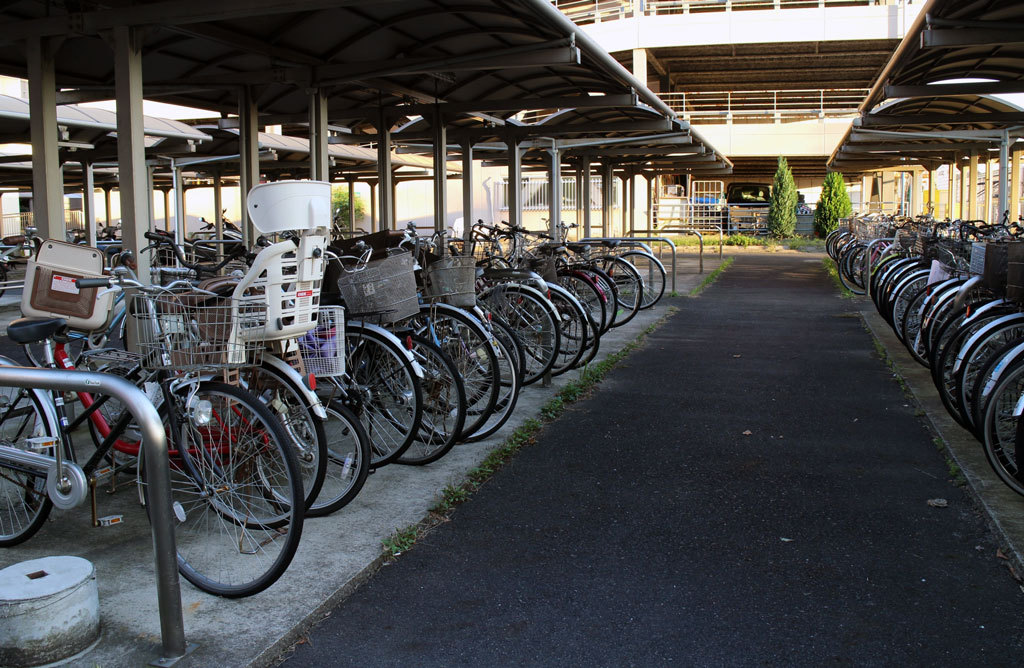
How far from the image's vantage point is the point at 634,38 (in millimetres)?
29547

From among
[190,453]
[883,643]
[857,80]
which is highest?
[857,80]

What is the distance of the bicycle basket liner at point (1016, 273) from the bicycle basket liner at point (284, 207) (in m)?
3.68

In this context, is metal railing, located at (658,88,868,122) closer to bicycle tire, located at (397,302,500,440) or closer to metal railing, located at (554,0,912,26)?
metal railing, located at (554,0,912,26)

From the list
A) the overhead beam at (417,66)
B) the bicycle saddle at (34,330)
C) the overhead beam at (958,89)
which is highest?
the overhead beam at (958,89)

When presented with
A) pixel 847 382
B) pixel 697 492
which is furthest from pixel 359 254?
pixel 847 382

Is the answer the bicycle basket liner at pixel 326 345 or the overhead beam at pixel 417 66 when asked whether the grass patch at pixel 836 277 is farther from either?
the bicycle basket liner at pixel 326 345

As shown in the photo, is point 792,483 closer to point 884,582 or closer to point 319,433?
point 884,582

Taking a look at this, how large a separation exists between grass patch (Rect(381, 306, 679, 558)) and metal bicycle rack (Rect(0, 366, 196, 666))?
1010mm

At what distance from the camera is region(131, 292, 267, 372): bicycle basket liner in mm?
3172

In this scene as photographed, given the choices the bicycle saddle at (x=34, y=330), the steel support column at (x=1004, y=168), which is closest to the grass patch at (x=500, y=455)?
the bicycle saddle at (x=34, y=330)

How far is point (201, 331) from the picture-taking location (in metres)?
3.20

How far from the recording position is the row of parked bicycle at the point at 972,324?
13.5 feet

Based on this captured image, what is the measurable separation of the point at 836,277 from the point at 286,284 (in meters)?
14.9

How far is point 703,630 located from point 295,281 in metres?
1.84
